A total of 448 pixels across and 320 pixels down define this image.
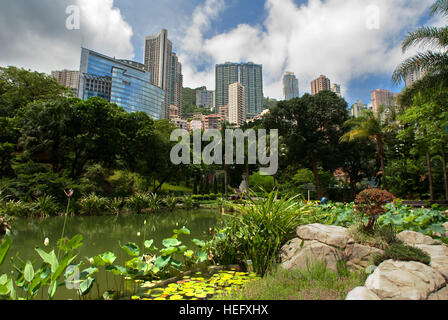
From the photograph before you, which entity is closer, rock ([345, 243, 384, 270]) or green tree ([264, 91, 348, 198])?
rock ([345, 243, 384, 270])

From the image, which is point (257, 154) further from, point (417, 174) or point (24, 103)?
point (24, 103)

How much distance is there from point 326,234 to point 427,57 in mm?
7938

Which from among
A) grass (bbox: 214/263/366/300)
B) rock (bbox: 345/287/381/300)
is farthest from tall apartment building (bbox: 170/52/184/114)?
rock (bbox: 345/287/381/300)

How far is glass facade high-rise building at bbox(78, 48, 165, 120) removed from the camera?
235 ft

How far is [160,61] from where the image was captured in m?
79.9

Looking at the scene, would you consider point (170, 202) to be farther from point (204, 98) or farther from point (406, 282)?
point (204, 98)

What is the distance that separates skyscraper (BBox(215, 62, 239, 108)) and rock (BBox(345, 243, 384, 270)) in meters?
85.0

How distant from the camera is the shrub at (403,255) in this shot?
8.07 feet

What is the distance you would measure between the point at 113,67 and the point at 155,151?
64856 mm

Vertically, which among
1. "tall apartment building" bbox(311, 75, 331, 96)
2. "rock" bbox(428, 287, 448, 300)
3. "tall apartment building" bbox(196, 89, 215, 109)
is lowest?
"rock" bbox(428, 287, 448, 300)

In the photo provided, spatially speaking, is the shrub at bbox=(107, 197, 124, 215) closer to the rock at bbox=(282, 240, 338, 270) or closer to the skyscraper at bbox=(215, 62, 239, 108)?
the rock at bbox=(282, 240, 338, 270)

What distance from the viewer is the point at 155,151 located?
18219 mm

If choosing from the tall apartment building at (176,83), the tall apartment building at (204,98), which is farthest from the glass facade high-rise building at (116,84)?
the tall apartment building at (204,98)
